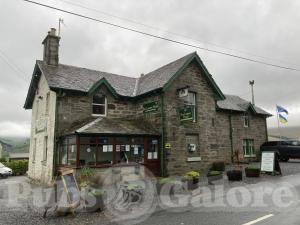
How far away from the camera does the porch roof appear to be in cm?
1527

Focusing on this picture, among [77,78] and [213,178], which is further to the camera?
[77,78]

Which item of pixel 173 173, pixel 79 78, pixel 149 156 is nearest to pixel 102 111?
pixel 79 78

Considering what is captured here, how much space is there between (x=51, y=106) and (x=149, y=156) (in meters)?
7.38

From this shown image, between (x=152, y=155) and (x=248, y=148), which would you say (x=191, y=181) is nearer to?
(x=152, y=155)

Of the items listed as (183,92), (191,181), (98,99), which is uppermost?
(183,92)

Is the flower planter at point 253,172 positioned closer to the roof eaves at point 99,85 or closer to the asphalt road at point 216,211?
the asphalt road at point 216,211

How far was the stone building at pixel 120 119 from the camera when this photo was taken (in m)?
16.6

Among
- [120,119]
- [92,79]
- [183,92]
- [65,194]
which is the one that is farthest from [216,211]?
[92,79]

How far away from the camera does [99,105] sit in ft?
61.6

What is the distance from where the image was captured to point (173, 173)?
1752 centimetres

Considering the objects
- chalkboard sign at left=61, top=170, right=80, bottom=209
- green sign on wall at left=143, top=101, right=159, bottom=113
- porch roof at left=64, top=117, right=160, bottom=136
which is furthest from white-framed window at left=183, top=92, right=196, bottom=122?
chalkboard sign at left=61, top=170, right=80, bottom=209

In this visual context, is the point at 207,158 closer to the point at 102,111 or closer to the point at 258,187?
the point at 258,187

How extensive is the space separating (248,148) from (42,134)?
65.3ft

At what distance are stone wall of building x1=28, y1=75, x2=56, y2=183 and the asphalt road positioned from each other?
18.6 feet
